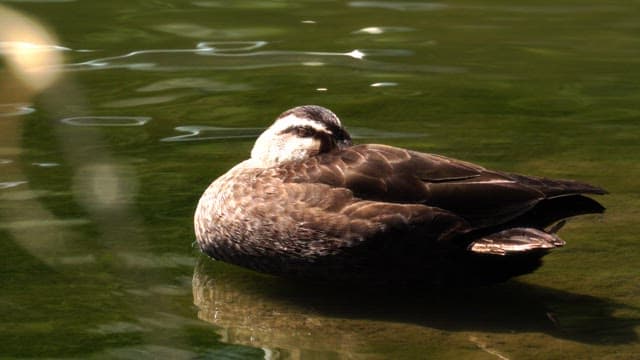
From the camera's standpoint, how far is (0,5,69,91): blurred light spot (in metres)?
11.1

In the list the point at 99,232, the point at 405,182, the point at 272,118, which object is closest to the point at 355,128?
the point at 272,118

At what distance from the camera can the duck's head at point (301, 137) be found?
23.0ft

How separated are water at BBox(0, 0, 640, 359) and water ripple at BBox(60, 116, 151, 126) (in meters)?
0.02

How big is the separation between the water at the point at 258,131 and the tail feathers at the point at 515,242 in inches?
10.7

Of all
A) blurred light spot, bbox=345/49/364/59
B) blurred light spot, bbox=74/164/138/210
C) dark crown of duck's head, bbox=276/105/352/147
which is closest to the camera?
dark crown of duck's head, bbox=276/105/352/147

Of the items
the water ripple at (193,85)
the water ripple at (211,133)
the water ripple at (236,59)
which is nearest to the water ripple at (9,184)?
the water ripple at (211,133)

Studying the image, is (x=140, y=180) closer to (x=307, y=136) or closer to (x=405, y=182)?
(x=307, y=136)

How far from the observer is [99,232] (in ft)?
24.4

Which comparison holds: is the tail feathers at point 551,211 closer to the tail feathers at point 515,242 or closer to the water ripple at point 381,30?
the tail feathers at point 515,242

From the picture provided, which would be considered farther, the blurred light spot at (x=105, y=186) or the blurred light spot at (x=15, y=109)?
the blurred light spot at (x=15, y=109)

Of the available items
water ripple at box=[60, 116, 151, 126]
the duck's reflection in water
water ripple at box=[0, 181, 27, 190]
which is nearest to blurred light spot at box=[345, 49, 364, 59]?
water ripple at box=[60, 116, 151, 126]

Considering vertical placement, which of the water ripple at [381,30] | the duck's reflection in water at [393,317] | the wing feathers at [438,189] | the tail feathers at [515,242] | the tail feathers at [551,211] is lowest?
the duck's reflection in water at [393,317]

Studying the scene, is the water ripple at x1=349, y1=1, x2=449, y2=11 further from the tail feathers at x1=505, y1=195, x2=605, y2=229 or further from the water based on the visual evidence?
the tail feathers at x1=505, y1=195, x2=605, y2=229

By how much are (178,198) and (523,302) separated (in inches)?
83.5
